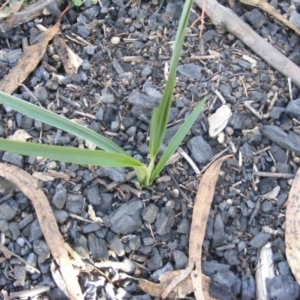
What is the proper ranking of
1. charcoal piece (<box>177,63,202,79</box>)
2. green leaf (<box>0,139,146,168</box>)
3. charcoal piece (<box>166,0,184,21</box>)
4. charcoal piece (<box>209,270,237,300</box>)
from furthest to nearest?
1. charcoal piece (<box>166,0,184,21</box>)
2. charcoal piece (<box>177,63,202,79</box>)
3. charcoal piece (<box>209,270,237,300</box>)
4. green leaf (<box>0,139,146,168</box>)

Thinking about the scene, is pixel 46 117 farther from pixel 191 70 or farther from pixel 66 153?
pixel 191 70

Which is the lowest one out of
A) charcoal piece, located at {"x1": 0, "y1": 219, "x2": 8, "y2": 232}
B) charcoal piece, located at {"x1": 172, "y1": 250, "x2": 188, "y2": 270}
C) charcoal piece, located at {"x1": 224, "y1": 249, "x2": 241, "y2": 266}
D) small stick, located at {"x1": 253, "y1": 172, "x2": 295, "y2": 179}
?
charcoal piece, located at {"x1": 0, "y1": 219, "x2": 8, "y2": 232}

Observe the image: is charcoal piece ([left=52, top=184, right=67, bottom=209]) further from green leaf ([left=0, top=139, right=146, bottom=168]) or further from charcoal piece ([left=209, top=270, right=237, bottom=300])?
charcoal piece ([left=209, top=270, right=237, bottom=300])

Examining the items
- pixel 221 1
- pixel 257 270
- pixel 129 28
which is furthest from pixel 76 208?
pixel 221 1

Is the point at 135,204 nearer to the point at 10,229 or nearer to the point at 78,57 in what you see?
the point at 10,229

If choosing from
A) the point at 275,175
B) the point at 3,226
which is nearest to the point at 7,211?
the point at 3,226

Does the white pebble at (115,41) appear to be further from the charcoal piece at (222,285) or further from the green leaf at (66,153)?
the charcoal piece at (222,285)

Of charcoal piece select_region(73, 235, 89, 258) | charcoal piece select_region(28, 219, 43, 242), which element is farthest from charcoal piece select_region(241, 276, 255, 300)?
charcoal piece select_region(28, 219, 43, 242)

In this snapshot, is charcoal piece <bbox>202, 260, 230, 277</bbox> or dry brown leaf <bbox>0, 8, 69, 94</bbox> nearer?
charcoal piece <bbox>202, 260, 230, 277</bbox>
